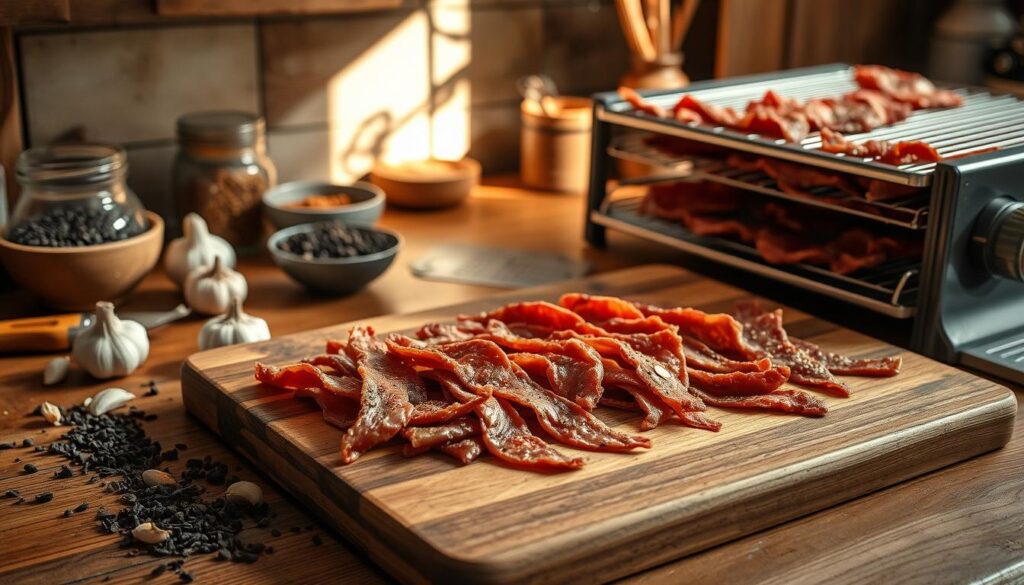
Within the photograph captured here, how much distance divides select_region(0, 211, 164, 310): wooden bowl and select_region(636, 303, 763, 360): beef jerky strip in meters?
0.71

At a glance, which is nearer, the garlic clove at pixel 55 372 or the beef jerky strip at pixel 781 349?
the beef jerky strip at pixel 781 349

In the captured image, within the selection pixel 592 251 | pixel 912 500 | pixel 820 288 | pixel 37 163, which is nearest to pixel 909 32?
pixel 592 251

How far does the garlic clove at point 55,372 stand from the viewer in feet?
4.28

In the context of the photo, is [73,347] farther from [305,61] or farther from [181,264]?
[305,61]

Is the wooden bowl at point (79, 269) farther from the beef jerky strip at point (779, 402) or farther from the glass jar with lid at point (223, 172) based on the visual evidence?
the beef jerky strip at point (779, 402)

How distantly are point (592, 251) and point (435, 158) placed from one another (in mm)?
489

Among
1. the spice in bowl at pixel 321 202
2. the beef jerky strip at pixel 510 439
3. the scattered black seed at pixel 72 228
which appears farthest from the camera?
the spice in bowl at pixel 321 202

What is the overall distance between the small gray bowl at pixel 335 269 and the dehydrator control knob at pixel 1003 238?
0.78m

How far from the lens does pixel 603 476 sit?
0.99 metres

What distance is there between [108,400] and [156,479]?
202mm

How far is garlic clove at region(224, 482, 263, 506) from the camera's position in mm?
1043

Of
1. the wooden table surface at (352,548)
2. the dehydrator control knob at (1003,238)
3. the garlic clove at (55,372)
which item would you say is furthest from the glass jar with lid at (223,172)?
the dehydrator control knob at (1003,238)

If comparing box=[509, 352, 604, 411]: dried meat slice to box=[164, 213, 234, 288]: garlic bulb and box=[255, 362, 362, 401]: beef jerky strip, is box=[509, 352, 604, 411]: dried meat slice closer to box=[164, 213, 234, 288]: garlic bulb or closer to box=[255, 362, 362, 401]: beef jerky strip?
box=[255, 362, 362, 401]: beef jerky strip

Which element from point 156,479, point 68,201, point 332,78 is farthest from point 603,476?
point 332,78
